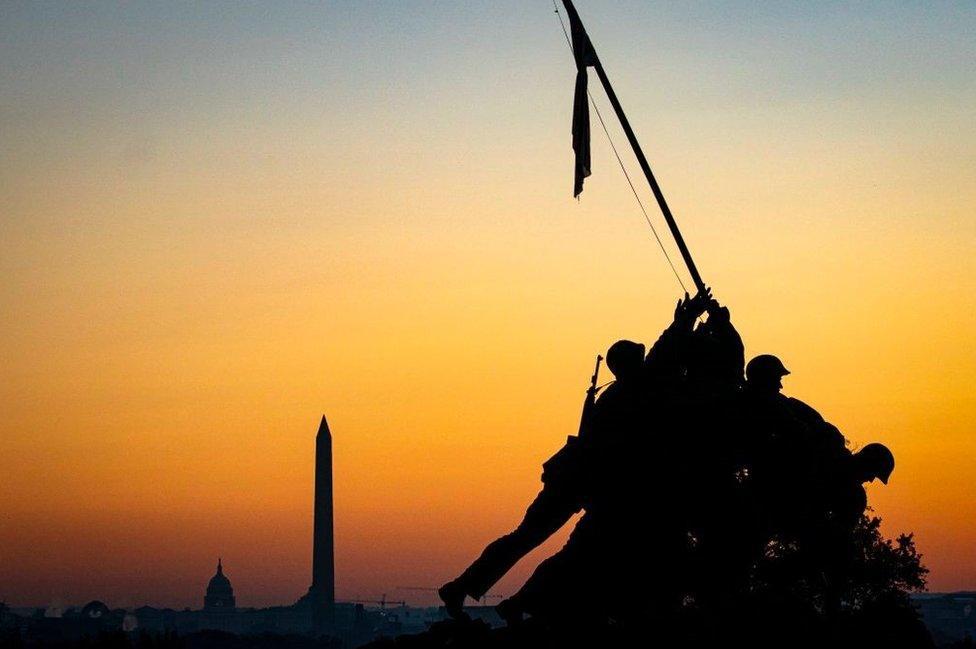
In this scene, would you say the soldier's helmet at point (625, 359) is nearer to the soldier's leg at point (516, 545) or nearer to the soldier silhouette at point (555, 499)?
the soldier silhouette at point (555, 499)

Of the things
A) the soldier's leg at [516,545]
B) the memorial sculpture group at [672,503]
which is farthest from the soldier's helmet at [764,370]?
the soldier's leg at [516,545]

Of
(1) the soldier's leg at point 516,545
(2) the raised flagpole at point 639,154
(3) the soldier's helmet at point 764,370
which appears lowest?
(1) the soldier's leg at point 516,545

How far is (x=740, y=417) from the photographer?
12906mm

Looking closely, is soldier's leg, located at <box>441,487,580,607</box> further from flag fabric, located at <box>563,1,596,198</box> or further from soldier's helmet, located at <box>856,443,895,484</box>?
flag fabric, located at <box>563,1,596,198</box>

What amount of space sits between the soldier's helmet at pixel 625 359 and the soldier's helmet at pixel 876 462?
5.97 ft

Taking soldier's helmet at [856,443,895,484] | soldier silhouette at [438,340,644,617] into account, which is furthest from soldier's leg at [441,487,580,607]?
soldier's helmet at [856,443,895,484]

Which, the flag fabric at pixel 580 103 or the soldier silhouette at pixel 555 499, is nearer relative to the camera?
the soldier silhouette at pixel 555 499

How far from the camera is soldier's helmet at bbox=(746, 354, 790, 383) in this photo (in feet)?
44.0

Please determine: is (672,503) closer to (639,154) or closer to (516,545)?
(516,545)

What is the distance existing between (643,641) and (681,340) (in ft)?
9.29

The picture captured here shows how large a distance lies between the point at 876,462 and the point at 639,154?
384cm

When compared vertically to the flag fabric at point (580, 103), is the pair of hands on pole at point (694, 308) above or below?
below

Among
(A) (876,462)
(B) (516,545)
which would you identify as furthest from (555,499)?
(A) (876,462)

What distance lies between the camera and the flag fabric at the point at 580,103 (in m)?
16.1
